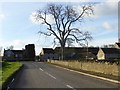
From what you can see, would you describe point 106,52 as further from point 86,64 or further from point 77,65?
point 86,64

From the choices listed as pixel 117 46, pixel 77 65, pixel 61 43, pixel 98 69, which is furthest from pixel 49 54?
pixel 98 69

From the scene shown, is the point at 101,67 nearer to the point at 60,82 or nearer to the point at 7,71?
the point at 7,71

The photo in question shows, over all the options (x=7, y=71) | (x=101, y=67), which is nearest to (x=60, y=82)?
(x=101, y=67)

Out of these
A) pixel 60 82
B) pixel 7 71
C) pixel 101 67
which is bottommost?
pixel 60 82

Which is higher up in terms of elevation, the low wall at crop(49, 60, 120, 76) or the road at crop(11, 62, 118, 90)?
the low wall at crop(49, 60, 120, 76)

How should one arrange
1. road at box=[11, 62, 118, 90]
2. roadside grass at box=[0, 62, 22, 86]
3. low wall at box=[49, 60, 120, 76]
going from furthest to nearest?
low wall at box=[49, 60, 120, 76], roadside grass at box=[0, 62, 22, 86], road at box=[11, 62, 118, 90]

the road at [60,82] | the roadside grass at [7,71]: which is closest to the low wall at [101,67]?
the road at [60,82]

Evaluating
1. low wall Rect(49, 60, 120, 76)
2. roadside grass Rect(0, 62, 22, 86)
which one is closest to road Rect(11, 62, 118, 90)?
roadside grass Rect(0, 62, 22, 86)

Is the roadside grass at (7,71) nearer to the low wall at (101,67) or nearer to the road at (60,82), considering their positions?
the road at (60,82)

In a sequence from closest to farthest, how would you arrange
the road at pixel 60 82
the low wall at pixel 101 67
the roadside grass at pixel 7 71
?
the road at pixel 60 82 → the roadside grass at pixel 7 71 → the low wall at pixel 101 67

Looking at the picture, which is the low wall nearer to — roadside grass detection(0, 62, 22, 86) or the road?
the road

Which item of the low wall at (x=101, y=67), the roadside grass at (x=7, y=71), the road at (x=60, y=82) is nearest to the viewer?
the road at (x=60, y=82)

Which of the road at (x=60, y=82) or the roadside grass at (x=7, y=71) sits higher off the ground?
the roadside grass at (x=7, y=71)

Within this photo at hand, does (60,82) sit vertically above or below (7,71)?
below
